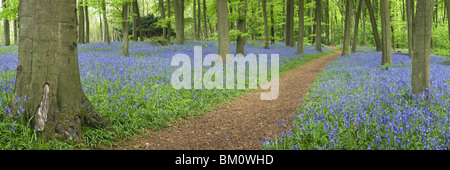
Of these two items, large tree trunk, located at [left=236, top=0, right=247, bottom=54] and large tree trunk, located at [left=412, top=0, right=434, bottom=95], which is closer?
large tree trunk, located at [left=412, top=0, right=434, bottom=95]

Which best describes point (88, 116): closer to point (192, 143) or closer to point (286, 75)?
point (192, 143)

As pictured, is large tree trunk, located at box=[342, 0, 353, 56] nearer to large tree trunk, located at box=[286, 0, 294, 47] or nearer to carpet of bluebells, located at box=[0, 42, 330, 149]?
large tree trunk, located at box=[286, 0, 294, 47]

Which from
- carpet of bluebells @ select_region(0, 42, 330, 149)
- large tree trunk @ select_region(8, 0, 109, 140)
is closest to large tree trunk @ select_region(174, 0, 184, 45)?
carpet of bluebells @ select_region(0, 42, 330, 149)

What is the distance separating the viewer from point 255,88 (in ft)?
32.2

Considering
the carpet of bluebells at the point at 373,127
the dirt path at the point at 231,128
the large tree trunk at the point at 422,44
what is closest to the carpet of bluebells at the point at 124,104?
the dirt path at the point at 231,128

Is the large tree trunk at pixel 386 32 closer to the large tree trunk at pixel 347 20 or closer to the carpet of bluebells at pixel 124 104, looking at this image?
the large tree trunk at pixel 347 20

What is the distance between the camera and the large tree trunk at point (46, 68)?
4.00 meters

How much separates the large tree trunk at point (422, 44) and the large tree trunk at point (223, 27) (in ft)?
29.8

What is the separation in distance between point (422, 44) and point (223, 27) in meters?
9.33

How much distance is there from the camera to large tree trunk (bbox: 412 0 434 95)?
5895mm

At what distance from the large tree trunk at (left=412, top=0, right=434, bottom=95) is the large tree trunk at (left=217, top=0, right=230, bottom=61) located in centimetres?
909

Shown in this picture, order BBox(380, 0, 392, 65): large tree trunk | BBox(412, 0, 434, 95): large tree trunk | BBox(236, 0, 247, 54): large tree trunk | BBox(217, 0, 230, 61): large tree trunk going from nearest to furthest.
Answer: BBox(412, 0, 434, 95): large tree trunk, BBox(217, 0, 230, 61): large tree trunk, BBox(380, 0, 392, 65): large tree trunk, BBox(236, 0, 247, 54): large tree trunk

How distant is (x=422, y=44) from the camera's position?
5.93m
